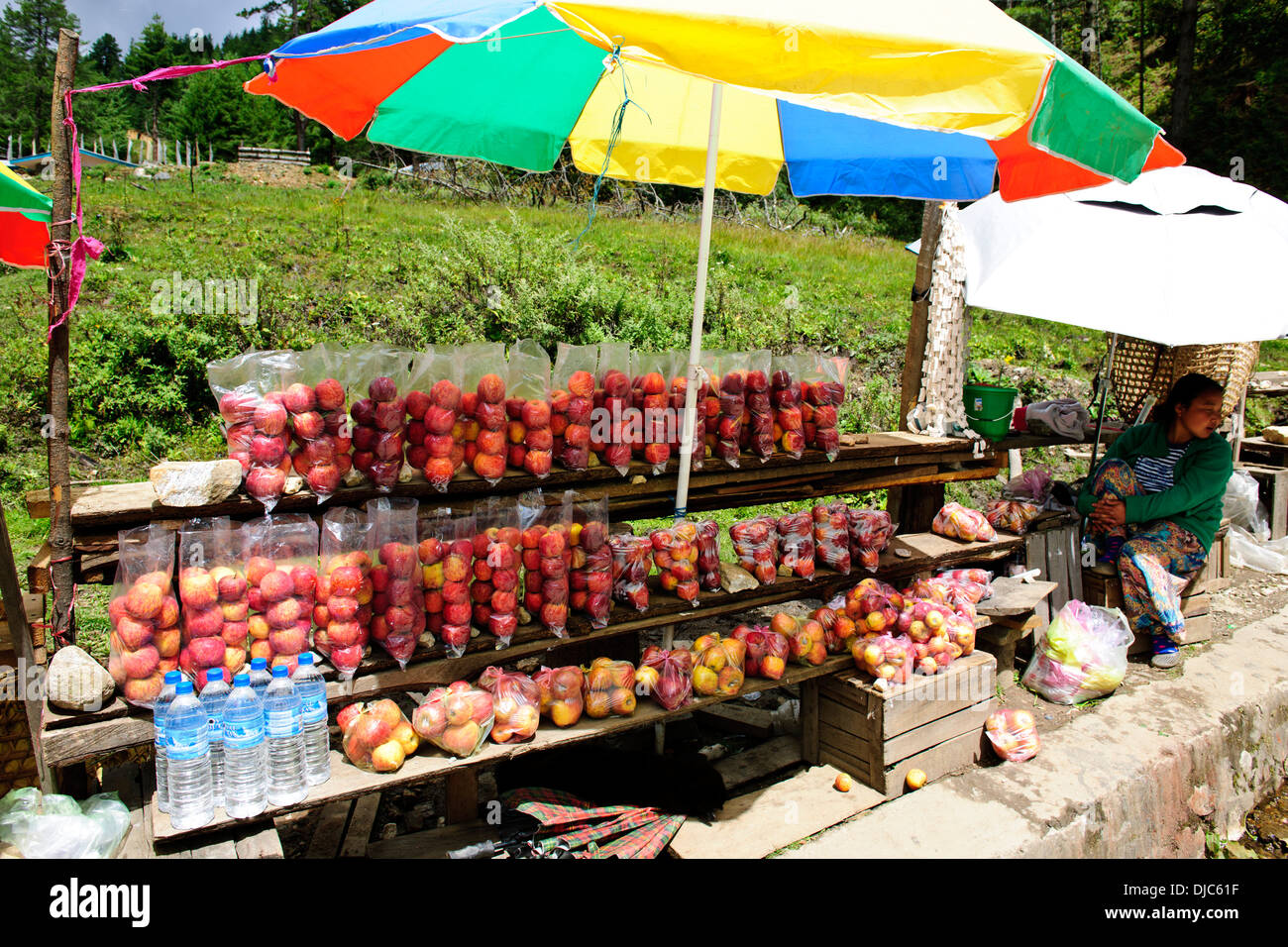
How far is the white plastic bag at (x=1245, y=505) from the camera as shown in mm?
6793

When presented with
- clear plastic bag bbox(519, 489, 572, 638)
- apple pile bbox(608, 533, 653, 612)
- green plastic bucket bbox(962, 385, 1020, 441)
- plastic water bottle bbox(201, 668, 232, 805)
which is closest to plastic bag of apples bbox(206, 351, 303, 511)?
plastic water bottle bbox(201, 668, 232, 805)

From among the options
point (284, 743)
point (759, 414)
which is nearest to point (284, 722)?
point (284, 743)

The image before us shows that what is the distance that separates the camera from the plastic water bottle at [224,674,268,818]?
89.7 inches

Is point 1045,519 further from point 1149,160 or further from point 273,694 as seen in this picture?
point 273,694

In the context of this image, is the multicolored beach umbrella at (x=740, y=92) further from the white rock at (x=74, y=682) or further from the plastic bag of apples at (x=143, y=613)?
the white rock at (x=74, y=682)

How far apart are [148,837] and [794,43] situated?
3015 millimetres

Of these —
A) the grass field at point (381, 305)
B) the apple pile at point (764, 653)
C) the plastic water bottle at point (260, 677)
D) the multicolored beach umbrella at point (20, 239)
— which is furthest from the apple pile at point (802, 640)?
the grass field at point (381, 305)

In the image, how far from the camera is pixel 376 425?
264 cm

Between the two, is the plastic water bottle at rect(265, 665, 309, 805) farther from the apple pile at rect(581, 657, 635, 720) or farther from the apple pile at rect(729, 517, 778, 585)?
the apple pile at rect(729, 517, 778, 585)

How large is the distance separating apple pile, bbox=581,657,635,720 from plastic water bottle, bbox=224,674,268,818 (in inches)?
46.3

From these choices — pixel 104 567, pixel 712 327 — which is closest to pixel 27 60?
pixel 712 327
